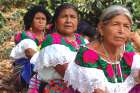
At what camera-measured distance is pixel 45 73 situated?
4621 mm

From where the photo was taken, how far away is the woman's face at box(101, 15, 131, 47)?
11.4 feet

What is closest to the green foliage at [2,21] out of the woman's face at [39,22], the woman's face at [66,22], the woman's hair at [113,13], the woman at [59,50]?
the woman's face at [39,22]

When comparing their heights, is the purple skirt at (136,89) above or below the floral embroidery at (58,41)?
below

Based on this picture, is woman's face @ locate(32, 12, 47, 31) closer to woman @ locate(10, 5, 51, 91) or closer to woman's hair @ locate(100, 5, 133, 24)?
woman @ locate(10, 5, 51, 91)

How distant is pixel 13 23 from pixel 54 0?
48.9 inches

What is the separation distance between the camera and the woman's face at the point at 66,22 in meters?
4.50

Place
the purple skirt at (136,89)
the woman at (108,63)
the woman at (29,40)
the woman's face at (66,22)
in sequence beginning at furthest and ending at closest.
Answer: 1. the woman at (29,40)
2. the woman's face at (66,22)
3. the purple skirt at (136,89)
4. the woman at (108,63)

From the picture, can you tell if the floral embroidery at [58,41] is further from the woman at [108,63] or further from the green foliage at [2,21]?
the green foliage at [2,21]

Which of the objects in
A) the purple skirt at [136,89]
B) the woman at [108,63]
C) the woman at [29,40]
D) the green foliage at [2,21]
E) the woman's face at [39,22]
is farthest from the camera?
the green foliage at [2,21]

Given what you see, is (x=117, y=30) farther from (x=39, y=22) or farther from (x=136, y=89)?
(x=39, y=22)

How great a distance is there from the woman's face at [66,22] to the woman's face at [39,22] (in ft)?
7.55

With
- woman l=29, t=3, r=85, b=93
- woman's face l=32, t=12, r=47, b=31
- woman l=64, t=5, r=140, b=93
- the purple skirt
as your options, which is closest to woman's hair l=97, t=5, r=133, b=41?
woman l=64, t=5, r=140, b=93

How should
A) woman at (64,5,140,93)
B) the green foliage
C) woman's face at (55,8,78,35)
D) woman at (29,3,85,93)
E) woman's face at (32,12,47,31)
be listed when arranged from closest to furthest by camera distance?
woman at (64,5,140,93) < woman at (29,3,85,93) < woman's face at (55,8,78,35) < woman's face at (32,12,47,31) < the green foliage

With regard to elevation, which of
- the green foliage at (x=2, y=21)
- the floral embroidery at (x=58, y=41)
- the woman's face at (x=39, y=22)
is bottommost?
the green foliage at (x=2, y=21)
